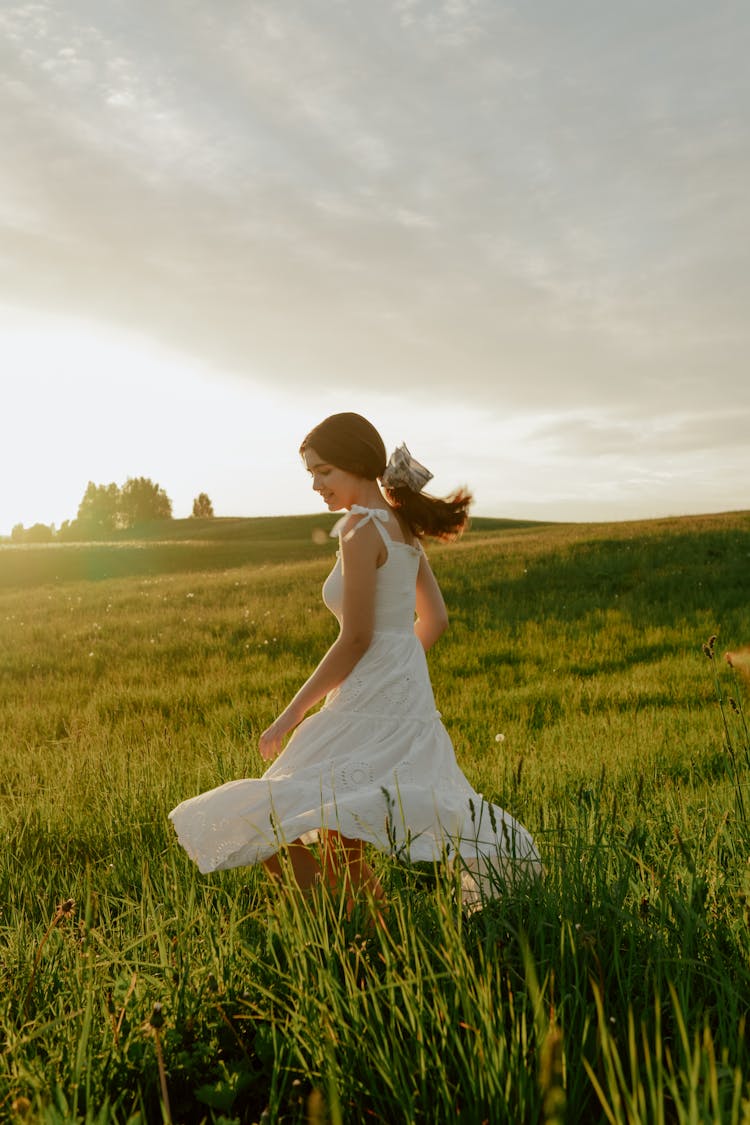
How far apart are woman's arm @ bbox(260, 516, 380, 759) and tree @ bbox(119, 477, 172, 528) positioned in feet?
422

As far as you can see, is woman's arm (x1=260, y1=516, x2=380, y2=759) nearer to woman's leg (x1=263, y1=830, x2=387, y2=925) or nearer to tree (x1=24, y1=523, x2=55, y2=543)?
woman's leg (x1=263, y1=830, x2=387, y2=925)

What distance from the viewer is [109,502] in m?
129

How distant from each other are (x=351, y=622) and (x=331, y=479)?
0.77 m

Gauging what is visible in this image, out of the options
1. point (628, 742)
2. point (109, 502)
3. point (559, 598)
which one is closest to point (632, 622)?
point (559, 598)

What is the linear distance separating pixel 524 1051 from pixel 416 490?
279 cm

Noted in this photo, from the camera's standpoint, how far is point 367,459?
3.98 m

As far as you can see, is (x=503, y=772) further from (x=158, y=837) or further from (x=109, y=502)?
(x=109, y=502)

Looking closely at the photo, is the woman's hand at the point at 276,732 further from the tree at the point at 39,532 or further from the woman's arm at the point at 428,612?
the tree at the point at 39,532

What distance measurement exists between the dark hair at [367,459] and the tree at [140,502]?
421 feet

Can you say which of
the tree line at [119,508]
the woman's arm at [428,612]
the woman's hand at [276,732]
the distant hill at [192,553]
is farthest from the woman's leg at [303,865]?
the tree line at [119,508]

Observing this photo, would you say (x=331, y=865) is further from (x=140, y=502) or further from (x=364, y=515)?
(x=140, y=502)

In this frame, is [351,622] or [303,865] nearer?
[303,865]

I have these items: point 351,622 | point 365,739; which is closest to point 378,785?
point 365,739

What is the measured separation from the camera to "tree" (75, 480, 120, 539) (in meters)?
124
